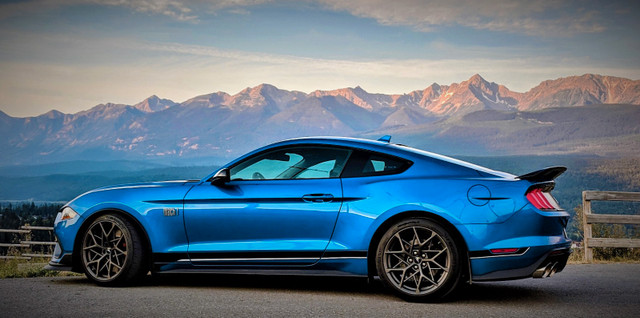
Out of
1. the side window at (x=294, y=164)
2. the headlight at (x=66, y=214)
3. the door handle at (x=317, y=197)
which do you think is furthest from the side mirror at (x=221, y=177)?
the headlight at (x=66, y=214)

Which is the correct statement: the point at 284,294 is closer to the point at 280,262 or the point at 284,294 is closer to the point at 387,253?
the point at 280,262

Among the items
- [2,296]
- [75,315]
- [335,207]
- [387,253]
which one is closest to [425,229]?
[387,253]

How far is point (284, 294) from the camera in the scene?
6379 millimetres

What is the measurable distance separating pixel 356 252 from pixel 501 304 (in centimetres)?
130

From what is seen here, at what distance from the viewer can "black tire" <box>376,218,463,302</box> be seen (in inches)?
225

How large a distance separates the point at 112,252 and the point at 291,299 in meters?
1.89

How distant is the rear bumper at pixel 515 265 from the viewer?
564 centimetres

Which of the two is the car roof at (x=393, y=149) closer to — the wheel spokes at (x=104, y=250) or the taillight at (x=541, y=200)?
the taillight at (x=541, y=200)

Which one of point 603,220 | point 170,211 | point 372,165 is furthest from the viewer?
point 603,220

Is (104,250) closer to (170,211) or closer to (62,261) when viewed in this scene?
(62,261)

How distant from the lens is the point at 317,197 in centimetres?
610

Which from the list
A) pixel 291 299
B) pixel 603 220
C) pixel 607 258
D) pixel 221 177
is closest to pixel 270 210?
pixel 221 177

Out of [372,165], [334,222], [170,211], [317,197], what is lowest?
[334,222]

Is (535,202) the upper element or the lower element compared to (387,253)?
upper
